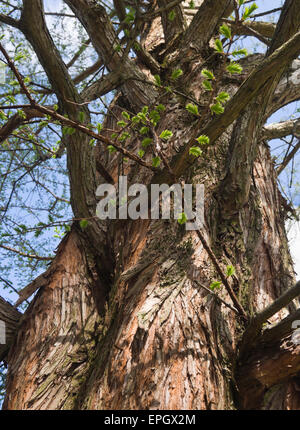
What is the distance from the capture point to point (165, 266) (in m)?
1.88

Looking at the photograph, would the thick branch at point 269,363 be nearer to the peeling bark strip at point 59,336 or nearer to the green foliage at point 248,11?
the peeling bark strip at point 59,336

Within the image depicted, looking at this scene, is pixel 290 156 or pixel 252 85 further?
pixel 290 156

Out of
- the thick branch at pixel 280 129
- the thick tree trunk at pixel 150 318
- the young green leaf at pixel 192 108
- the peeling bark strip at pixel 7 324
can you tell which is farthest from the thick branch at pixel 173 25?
the peeling bark strip at pixel 7 324

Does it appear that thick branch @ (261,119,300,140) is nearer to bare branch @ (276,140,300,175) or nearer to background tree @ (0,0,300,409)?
bare branch @ (276,140,300,175)

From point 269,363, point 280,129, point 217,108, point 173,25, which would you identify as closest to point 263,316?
point 269,363

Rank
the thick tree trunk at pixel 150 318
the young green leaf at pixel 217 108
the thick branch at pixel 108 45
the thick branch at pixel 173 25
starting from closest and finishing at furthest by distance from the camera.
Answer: the thick tree trunk at pixel 150 318
the young green leaf at pixel 217 108
the thick branch at pixel 108 45
the thick branch at pixel 173 25

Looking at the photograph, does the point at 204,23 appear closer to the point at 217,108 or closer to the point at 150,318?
the point at 217,108

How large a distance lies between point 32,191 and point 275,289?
8.03 ft

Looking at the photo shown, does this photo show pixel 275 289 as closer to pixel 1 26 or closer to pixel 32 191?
pixel 32 191

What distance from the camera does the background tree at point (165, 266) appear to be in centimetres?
157

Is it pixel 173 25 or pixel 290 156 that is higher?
pixel 173 25

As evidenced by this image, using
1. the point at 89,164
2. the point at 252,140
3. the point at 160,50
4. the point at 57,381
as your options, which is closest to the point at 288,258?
the point at 252,140

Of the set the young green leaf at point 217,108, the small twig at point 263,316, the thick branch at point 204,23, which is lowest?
the small twig at point 263,316

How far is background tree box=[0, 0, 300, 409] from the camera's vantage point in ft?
5.16
